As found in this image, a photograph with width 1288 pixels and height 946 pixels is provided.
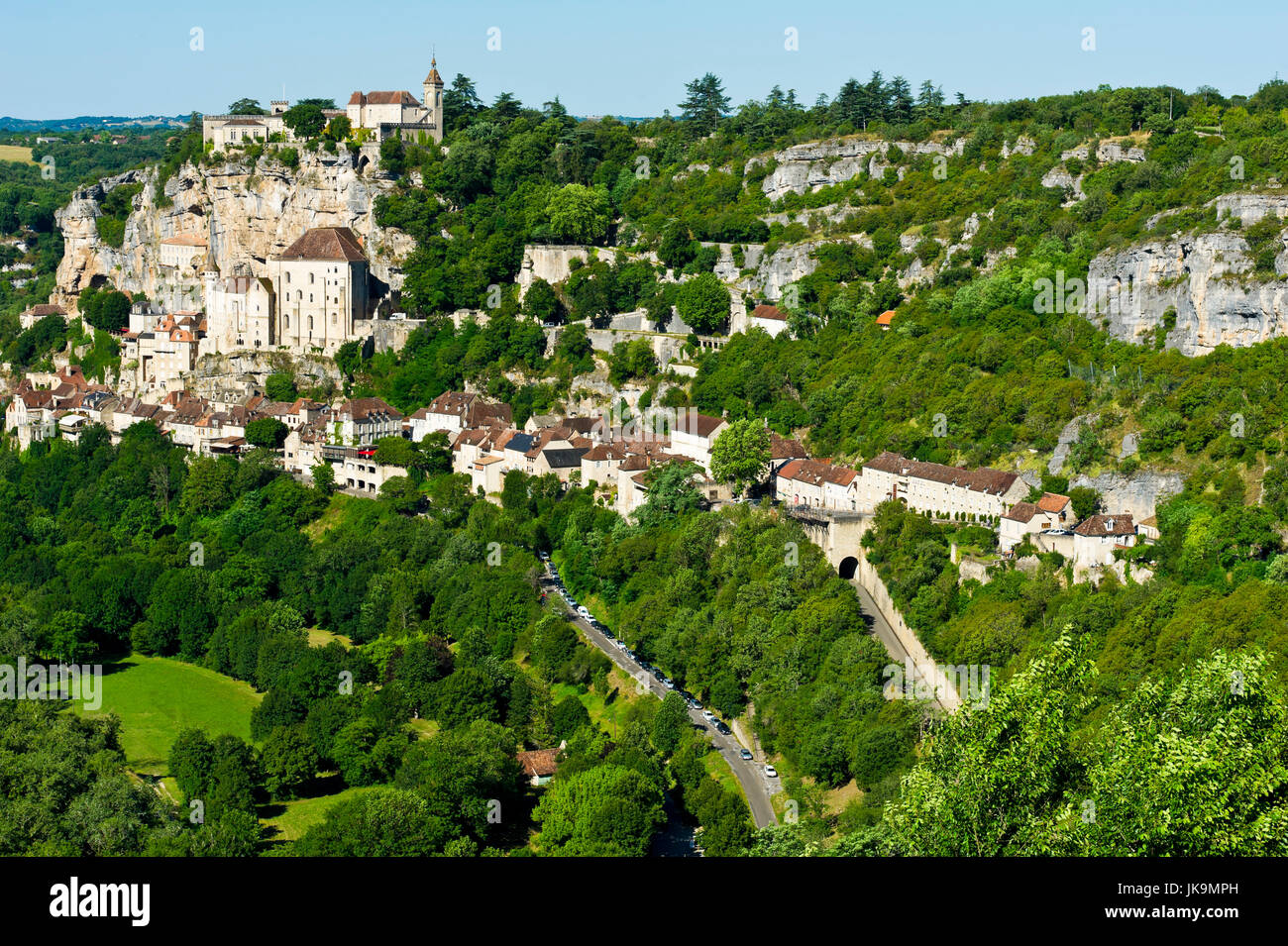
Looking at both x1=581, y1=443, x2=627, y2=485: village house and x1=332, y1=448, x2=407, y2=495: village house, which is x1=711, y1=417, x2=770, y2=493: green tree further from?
x1=332, y1=448, x2=407, y2=495: village house

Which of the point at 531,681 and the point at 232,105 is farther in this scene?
the point at 232,105

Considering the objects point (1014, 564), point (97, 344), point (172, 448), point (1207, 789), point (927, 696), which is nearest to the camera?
point (1207, 789)

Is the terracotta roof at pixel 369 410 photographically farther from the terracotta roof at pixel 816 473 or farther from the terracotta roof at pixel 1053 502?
the terracotta roof at pixel 1053 502

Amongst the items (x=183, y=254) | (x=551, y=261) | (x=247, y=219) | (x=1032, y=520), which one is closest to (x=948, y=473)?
(x=1032, y=520)

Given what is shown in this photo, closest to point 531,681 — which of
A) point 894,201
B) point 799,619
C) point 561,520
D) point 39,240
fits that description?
point 799,619

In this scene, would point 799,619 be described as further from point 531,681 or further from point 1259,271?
point 1259,271
